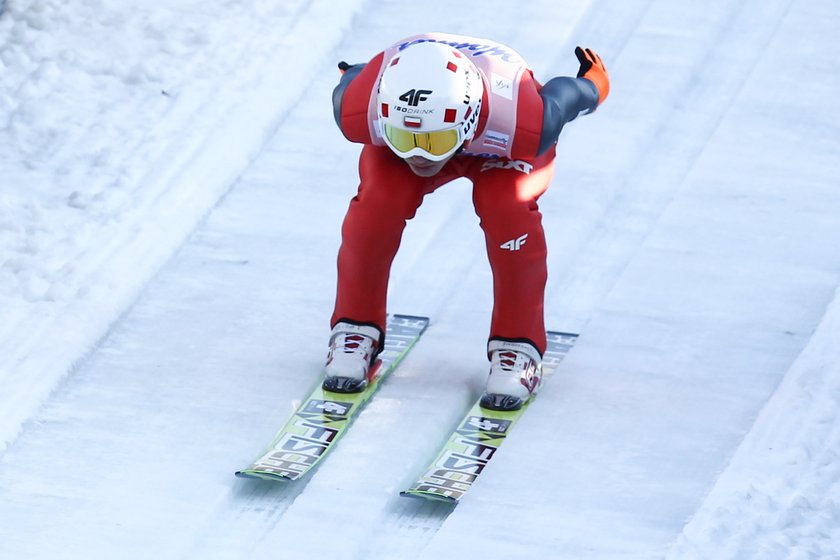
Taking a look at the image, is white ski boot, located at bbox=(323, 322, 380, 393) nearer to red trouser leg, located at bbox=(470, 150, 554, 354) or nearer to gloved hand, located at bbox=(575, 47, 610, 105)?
red trouser leg, located at bbox=(470, 150, 554, 354)

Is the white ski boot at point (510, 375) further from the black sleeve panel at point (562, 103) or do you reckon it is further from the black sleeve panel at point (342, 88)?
the black sleeve panel at point (342, 88)

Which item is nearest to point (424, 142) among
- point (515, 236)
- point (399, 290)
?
point (515, 236)

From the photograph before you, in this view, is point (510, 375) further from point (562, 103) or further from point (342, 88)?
point (342, 88)

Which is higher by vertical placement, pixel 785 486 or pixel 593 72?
pixel 593 72

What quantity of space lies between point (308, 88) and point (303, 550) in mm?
2978

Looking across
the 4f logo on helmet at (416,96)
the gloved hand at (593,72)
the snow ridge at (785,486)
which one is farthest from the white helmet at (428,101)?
the snow ridge at (785,486)

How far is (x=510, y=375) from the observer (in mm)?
5188

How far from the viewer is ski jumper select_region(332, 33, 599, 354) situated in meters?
4.91

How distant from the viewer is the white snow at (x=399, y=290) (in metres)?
4.77

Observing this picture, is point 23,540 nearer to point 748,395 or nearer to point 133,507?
point 133,507

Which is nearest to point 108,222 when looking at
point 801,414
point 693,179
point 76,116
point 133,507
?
point 76,116

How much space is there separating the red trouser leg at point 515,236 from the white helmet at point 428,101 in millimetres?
254

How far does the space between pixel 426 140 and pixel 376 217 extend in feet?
1.29

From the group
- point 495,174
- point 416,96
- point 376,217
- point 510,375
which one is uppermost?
point 416,96
